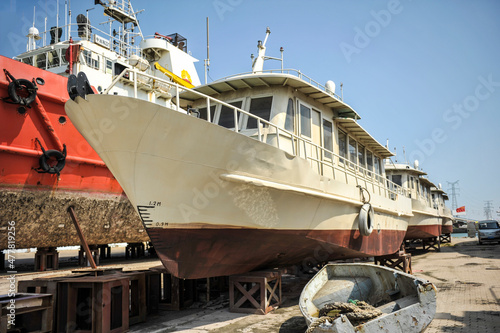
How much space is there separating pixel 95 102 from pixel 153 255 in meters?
12.2

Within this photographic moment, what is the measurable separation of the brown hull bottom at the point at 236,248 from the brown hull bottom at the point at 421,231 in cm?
908

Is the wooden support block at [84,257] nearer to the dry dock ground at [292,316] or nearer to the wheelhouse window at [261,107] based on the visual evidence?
the dry dock ground at [292,316]

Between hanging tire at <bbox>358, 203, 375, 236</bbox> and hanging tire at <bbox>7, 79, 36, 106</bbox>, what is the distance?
8.41m

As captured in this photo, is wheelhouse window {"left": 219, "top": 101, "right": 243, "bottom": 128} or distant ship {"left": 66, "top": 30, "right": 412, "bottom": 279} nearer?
distant ship {"left": 66, "top": 30, "right": 412, "bottom": 279}

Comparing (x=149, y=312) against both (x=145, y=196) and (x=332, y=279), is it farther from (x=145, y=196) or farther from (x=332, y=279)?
(x=332, y=279)

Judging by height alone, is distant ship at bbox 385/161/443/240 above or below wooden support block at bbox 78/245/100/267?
above

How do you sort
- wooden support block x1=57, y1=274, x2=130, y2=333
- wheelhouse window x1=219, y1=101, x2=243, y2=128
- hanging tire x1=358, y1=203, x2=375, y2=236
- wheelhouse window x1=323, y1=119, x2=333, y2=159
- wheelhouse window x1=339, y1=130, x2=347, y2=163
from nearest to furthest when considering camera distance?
wooden support block x1=57, y1=274, x2=130, y2=333 → wheelhouse window x1=219, y1=101, x2=243, y2=128 → hanging tire x1=358, y1=203, x2=375, y2=236 → wheelhouse window x1=323, y1=119, x2=333, y2=159 → wheelhouse window x1=339, y1=130, x2=347, y2=163

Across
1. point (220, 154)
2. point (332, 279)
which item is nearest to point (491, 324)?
point (332, 279)

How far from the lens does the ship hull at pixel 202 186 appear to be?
4.99 m

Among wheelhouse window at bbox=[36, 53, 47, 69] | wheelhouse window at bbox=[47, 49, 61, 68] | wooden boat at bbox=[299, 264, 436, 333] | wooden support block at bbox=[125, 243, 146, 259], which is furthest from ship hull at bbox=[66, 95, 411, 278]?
wheelhouse window at bbox=[36, 53, 47, 69]

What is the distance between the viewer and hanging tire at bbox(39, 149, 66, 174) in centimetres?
920

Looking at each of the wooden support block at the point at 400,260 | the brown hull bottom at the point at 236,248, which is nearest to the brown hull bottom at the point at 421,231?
the wooden support block at the point at 400,260

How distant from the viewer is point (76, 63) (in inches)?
558

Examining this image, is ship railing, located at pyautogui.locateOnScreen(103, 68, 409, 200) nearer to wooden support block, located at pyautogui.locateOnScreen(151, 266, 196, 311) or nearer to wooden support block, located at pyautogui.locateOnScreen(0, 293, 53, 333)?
wooden support block, located at pyautogui.locateOnScreen(151, 266, 196, 311)
